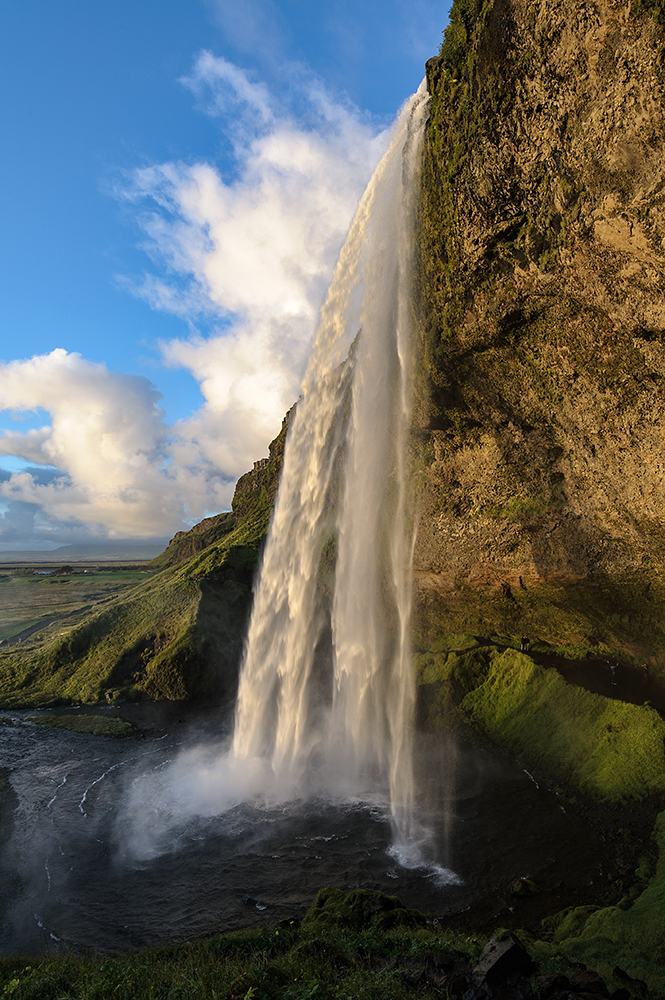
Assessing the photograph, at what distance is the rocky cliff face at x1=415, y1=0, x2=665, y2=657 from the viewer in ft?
35.2

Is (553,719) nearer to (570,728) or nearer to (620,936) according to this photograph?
(570,728)

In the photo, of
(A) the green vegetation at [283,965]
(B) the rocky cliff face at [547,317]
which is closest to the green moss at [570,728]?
(B) the rocky cliff face at [547,317]

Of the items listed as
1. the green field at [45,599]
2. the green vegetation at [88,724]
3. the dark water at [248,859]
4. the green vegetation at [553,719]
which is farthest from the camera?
the green field at [45,599]

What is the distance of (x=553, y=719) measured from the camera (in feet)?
61.9

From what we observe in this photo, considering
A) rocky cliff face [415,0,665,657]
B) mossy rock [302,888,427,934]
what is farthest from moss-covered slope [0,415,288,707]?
mossy rock [302,888,427,934]

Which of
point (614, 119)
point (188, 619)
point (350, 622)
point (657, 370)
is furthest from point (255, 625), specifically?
point (614, 119)

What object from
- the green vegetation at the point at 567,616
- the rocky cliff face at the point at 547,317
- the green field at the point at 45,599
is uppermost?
the rocky cliff face at the point at 547,317

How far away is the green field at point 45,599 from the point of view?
47469 mm

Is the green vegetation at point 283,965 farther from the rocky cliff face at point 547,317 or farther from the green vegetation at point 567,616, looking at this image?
the green vegetation at point 567,616

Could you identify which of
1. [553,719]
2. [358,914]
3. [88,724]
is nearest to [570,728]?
[553,719]

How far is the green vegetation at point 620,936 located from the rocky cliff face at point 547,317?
10271 mm

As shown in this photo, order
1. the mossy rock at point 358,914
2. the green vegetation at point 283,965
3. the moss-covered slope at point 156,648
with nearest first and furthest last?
the green vegetation at point 283,965, the mossy rock at point 358,914, the moss-covered slope at point 156,648

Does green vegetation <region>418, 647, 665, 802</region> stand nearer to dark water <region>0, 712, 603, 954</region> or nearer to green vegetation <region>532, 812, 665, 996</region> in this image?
dark water <region>0, 712, 603, 954</region>

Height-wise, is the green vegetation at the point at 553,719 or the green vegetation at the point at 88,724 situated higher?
the green vegetation at the point at 553,719
